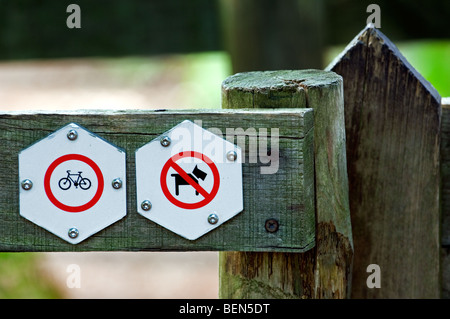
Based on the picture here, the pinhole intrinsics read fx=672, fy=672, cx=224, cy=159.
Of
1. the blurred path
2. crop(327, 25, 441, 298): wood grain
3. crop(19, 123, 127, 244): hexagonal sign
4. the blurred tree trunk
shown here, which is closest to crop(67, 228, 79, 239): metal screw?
crop(19, 123, 127, 244): hexagonal sign

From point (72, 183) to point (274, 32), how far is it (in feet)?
4.38

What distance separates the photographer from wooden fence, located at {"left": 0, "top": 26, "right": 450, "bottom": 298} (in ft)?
4.06

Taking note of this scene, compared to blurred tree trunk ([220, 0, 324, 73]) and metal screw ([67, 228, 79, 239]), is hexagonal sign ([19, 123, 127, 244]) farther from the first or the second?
blurred tree trunk ([220, 0, 324, 73])

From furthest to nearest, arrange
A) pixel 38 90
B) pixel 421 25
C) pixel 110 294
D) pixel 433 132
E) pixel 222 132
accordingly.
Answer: pixel 38 90 → pixel 110 294 → pixel 421 25 → pixel 433 132 → pixel 222 132

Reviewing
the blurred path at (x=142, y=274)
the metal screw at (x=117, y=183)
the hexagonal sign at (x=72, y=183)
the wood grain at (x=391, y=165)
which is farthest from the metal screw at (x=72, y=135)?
the blurred path at (x=142, y=274)

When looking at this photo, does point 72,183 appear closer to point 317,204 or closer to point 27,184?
point 27,184

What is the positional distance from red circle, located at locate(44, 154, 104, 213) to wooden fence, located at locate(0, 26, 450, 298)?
6 centimetres

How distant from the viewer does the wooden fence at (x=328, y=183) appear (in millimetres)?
1237

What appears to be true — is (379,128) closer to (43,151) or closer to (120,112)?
(120,112)

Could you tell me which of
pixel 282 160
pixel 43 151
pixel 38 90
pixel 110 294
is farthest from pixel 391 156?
pixel 38 90

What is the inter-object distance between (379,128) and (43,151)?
687 mm

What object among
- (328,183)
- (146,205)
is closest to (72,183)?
(146,205)

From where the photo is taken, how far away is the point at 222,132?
4.00 ft

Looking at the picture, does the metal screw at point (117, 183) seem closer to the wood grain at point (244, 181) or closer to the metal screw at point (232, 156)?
the wood grain at point (244, 181)
